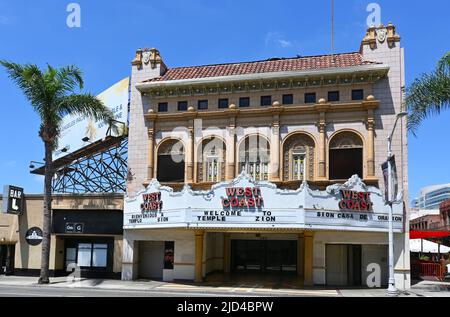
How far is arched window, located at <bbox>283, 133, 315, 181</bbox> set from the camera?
2870 cm

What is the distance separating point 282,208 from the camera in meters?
24.8

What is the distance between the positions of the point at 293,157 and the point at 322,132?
2341 mm

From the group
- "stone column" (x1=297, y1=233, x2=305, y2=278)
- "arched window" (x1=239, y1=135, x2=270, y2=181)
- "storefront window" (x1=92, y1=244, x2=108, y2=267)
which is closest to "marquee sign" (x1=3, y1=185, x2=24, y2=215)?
"storefront window" (x1=92, y1=244, x2=108, y2=267)

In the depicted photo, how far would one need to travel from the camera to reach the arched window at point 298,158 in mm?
28703

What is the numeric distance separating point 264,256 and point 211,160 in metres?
7.68

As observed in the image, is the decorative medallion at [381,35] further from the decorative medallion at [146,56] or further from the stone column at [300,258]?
the decorative medallion at [146,56]

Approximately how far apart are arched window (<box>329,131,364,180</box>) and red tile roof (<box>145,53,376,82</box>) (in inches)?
175

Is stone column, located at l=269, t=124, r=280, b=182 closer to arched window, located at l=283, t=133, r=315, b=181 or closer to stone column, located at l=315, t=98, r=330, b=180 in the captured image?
arched window, located at l=283, t=133, r=315, b=181

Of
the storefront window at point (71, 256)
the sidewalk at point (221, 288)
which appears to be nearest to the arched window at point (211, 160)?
the sidewalk at point (221, 288)

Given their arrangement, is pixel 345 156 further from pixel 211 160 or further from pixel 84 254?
pixel 84 254

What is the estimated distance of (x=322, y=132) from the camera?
92.9 feet

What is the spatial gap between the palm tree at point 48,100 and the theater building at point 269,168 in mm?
4718

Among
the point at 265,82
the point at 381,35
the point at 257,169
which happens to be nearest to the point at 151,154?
the point at 257,169

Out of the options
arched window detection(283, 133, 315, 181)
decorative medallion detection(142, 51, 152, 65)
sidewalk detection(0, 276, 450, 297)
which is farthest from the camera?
decorative medallion detection(142, 51, 152, 65)
